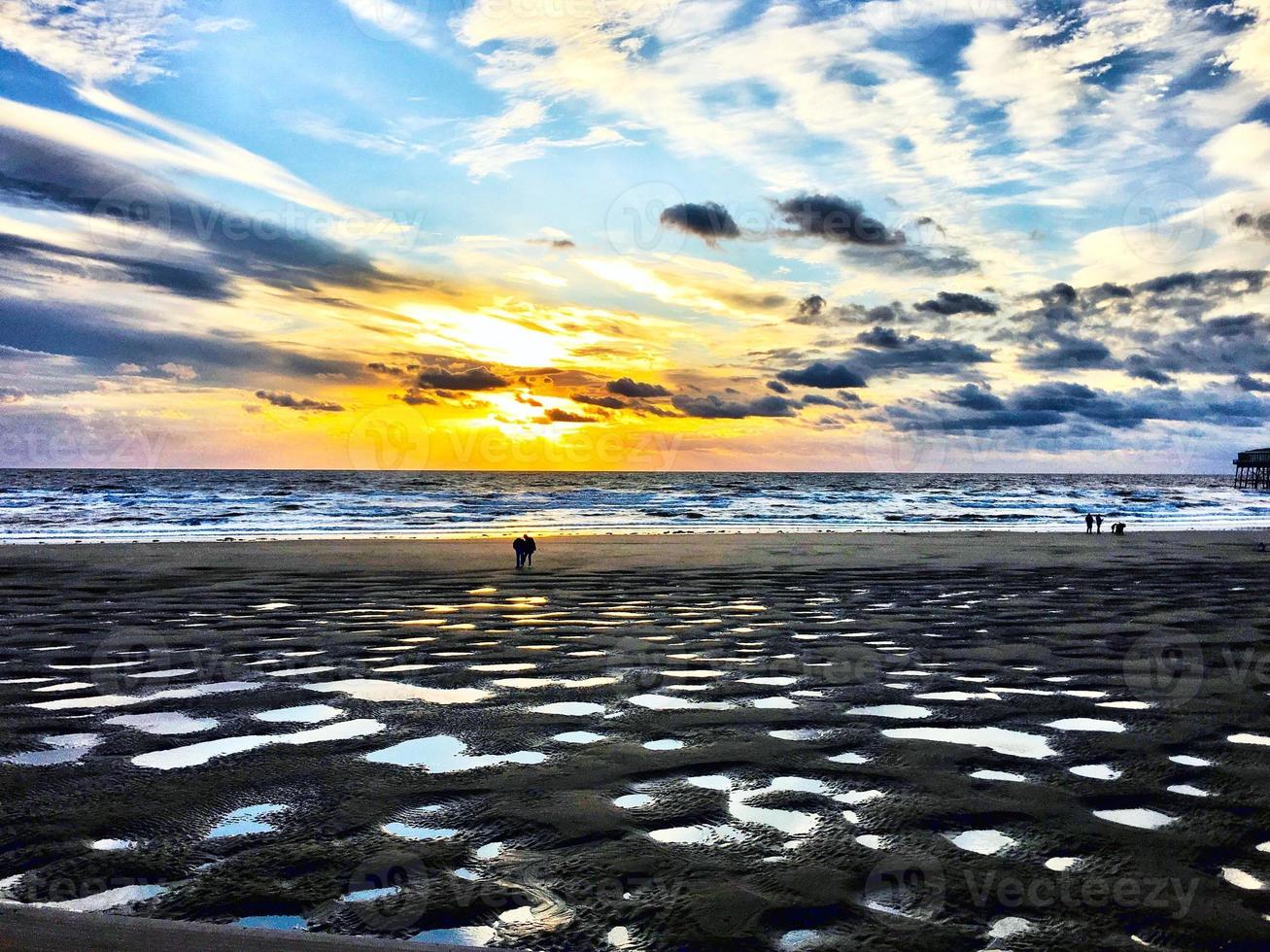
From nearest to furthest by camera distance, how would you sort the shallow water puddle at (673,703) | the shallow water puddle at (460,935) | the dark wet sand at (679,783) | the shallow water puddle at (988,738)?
the shallow water puddle at (460,935), the dark wet sand at (679,783), the shallow water puddle at (988,738), the shallow water puddle at (673,703)

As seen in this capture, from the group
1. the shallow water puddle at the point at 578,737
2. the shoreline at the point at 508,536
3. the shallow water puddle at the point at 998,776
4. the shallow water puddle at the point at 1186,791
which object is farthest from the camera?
the shoreline at the point at 508,536

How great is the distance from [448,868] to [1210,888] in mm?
3581

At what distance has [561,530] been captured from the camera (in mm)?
38812

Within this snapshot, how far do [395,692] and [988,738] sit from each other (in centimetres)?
521

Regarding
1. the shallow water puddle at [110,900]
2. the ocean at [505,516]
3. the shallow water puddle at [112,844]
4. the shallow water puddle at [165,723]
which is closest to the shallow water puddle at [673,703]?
the shallow water puddle at [165,723]

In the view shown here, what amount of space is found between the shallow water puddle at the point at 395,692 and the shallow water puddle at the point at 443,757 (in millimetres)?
1374

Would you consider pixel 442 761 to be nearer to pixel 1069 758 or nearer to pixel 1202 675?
pixel 1069 758

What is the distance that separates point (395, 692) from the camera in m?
7.96

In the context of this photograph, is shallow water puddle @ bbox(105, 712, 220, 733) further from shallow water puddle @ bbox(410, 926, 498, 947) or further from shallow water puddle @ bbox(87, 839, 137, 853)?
shallow water puddle @ bbox(410, 926, 498, 947)

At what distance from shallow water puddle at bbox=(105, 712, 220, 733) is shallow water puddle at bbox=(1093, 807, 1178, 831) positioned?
637cm

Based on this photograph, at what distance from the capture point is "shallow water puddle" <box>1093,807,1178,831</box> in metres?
4.66

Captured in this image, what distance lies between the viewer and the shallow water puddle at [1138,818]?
4664mm

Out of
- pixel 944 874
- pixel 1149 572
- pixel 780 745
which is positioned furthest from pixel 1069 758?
pixel 1149 572

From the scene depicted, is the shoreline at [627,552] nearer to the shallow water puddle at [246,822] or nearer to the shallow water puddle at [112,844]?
the shallow water puddle at [246,822]
